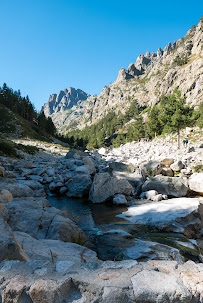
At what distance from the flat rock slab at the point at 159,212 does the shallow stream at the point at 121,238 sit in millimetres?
435

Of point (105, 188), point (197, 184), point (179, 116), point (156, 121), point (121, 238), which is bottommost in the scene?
point (121, 238)

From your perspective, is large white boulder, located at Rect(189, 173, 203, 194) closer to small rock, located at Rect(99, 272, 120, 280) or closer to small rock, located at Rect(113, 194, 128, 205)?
small rock, located at Rect(113, 194, 128, 205)

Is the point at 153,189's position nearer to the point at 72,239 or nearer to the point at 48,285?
the point at 72,239

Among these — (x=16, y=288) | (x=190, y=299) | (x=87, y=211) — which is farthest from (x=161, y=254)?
(x=87, y=211)

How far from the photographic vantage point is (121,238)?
595 cm

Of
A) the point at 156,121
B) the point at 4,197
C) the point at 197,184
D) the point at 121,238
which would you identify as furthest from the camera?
the point at 156,121

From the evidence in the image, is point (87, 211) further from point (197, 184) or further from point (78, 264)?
point (197, 184)

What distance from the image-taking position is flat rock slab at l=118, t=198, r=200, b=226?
7570mm

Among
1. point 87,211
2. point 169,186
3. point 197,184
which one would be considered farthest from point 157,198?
point 87,211

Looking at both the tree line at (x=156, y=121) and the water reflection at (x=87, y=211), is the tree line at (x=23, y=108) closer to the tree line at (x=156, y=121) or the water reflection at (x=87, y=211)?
the tree line at (x=156, y=121)

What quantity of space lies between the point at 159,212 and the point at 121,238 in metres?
3.43

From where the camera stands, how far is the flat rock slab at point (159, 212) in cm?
757

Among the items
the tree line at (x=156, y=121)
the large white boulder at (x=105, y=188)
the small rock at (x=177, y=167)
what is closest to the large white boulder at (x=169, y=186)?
the large white boulder at (x=105, y=188)

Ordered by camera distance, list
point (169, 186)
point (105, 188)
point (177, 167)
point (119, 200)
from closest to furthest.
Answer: point (119, 200), point (105, 188), point (169, 186), point (177, 167)
